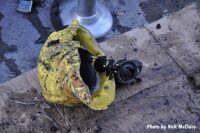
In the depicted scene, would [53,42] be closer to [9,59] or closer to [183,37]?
[183,37]

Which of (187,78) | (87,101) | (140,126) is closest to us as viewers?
(87,101)

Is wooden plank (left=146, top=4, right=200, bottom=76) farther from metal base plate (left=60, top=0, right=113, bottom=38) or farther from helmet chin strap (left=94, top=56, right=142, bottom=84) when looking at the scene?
metal base plate (left=60, top=0, right=113, bottom=38)

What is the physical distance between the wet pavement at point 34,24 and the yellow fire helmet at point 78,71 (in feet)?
2.33

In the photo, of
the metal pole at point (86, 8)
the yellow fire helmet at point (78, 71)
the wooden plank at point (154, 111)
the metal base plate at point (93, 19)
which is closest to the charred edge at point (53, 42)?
the yellow fire helmet at point (78, 71)

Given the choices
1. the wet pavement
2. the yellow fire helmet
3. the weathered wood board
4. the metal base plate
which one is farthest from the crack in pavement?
the yellow fire helmet

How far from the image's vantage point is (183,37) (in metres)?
1.60

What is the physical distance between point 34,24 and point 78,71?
1.05 metres

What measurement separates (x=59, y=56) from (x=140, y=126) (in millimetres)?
369

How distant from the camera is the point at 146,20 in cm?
227

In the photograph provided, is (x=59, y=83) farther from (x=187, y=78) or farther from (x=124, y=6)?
(x=124, y=6)

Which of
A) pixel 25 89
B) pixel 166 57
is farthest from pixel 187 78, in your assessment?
pixel 25 89

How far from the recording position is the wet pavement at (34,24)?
82.4 inches

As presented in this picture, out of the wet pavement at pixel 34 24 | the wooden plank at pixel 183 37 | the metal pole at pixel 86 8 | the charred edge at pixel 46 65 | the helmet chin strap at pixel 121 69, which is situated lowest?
the wet pavement at pixel 34 24

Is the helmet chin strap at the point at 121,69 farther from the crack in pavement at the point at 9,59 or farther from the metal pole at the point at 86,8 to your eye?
the crack in pavement at the point at 9,59
